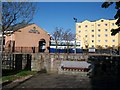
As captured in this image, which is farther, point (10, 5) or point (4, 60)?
point (4, 60)

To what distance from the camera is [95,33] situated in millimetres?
89812

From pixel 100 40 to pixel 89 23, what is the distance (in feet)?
26.9

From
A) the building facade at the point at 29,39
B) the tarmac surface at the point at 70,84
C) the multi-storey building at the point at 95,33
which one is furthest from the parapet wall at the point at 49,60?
the multi-storey building at the point at 95,33

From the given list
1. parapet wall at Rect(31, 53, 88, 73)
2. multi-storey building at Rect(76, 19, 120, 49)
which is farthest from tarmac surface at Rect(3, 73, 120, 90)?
multi-storey building at Rect(76, 19, 120, 49)

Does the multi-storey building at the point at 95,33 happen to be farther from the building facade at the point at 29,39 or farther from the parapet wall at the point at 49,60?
the parapet wall at the point at 49,60

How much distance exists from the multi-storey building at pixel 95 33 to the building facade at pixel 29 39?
142 feet

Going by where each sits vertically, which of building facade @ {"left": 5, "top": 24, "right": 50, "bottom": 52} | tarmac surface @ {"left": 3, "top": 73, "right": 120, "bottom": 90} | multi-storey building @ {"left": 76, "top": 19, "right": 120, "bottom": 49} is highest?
multi-storey building @ {"left": 76, "top": 19, "right": 120, "bottom": 49}

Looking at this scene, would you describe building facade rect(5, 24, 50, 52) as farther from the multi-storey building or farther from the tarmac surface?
the multi-storey building

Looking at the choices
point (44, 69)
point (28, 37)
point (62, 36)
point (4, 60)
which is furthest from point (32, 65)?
point (62, 36)

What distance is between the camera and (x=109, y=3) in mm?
9914

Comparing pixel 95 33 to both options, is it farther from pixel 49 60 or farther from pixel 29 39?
pixel 49 60

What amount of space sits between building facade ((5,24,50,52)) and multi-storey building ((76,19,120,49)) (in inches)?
1703

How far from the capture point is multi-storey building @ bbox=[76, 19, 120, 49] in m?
86.8

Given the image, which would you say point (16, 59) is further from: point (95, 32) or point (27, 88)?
point (95, 32)
